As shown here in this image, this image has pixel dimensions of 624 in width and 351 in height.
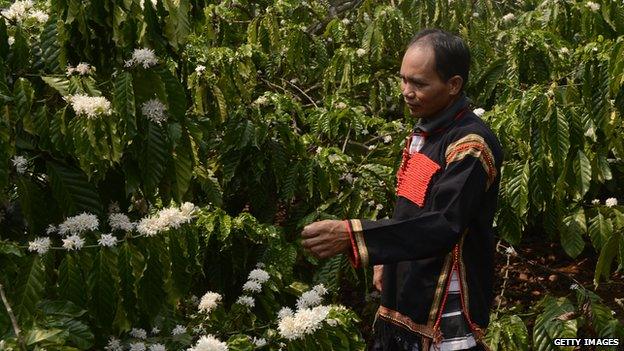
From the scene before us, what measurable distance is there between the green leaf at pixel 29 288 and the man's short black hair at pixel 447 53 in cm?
128

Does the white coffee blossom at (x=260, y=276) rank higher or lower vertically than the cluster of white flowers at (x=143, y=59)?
lower

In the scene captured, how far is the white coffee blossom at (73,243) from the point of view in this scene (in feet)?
7.82

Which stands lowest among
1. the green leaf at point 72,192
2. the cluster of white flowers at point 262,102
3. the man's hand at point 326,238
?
the man's hand at point 326,238

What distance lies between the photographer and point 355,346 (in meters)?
2.54

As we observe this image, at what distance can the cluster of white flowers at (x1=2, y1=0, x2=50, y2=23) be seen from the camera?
118 inches

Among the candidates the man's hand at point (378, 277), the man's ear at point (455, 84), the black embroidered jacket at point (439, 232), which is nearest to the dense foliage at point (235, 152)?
the black embroidered jacket at point (439, 232)

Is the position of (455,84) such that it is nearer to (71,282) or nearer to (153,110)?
(153,110)

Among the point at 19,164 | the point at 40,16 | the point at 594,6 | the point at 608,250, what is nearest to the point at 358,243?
the point at 19,164

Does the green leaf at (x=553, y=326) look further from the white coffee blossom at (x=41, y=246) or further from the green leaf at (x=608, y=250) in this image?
the white coffee blossom at (x=41, y=246)

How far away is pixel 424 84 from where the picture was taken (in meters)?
2.45

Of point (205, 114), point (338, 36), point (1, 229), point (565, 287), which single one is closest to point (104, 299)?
point (1, 229)

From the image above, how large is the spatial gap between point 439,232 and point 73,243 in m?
1.04

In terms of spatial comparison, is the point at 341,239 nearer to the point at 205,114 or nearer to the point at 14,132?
the point at 14,132

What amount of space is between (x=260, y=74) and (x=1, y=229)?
285 centimetres
